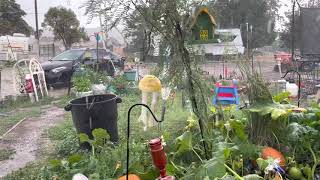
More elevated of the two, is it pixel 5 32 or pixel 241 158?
pixel 5 32

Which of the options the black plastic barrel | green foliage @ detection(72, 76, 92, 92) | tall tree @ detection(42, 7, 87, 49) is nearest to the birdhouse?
the black plastic barrel

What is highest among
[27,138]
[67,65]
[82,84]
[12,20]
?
[12,20]

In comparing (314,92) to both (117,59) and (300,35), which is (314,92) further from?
(117,59)

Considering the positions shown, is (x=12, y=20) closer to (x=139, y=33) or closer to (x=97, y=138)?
(x=97, y=138)

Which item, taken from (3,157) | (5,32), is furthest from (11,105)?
(5,32)

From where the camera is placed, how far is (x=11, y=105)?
8.04 m

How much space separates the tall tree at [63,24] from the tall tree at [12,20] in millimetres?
3852

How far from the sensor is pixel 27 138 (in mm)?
5219

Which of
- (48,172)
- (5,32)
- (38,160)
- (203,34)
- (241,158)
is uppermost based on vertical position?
(5,32)

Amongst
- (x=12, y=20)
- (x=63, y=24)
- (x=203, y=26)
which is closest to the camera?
(x=203, y=26)

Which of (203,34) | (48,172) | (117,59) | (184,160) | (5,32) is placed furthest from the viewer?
(5,32)

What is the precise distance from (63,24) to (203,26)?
18812 mm

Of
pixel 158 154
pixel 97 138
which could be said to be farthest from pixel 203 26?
pixel 97 138

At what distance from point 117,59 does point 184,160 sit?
10033 mm
